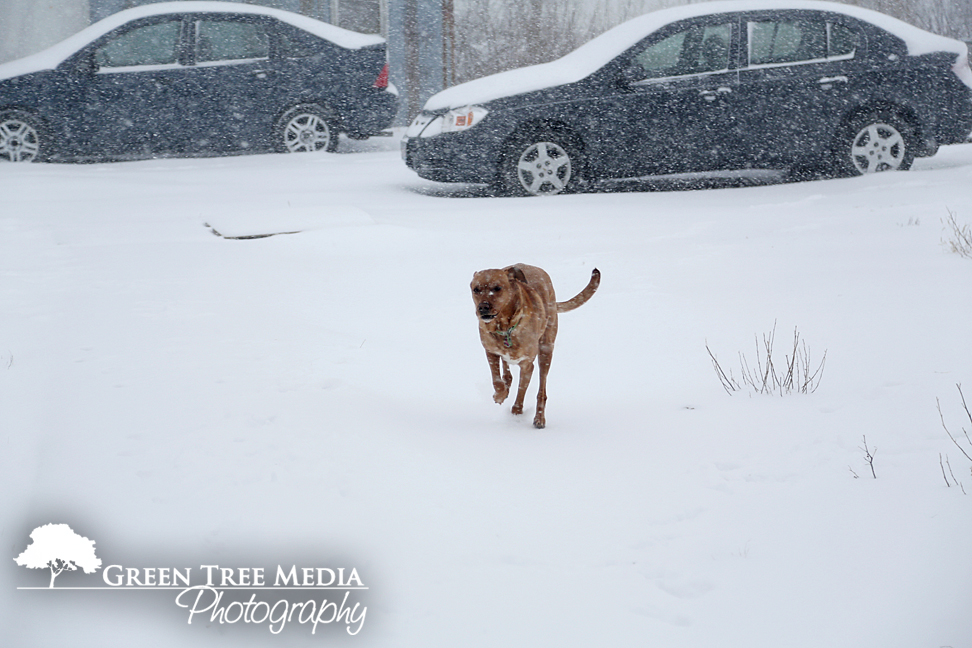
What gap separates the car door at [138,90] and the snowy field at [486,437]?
3402mm

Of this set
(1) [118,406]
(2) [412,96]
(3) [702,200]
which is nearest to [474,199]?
(3) [702,200]

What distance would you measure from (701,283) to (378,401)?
2535 mm

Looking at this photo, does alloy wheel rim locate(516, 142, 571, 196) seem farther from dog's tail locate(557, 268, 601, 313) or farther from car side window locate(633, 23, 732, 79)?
dog's tail locate(557, 268, 601, 313)

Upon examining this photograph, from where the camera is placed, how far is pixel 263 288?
5012 mm

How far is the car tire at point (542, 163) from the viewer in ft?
24.9

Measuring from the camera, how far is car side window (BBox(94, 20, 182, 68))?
9562mm

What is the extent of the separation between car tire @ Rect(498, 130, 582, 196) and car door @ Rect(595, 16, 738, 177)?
0.29 metres

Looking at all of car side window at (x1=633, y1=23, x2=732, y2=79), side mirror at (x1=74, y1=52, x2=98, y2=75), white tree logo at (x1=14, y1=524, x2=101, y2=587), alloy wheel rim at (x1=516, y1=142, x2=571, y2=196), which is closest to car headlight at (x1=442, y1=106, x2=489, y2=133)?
alloy wheel rim at (x1=516, y1=142, x2=571, y2=196)

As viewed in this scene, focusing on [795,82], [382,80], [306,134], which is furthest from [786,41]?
[306,134]

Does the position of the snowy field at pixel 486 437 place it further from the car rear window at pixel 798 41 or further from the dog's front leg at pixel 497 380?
the car rear window at pixel 798 41

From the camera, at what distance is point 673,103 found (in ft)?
25.1

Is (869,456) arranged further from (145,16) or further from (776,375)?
(145,16)

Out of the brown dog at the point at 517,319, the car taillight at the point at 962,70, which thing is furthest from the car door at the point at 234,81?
the brown dog at the point at 517,319

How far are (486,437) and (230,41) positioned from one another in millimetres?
8162
